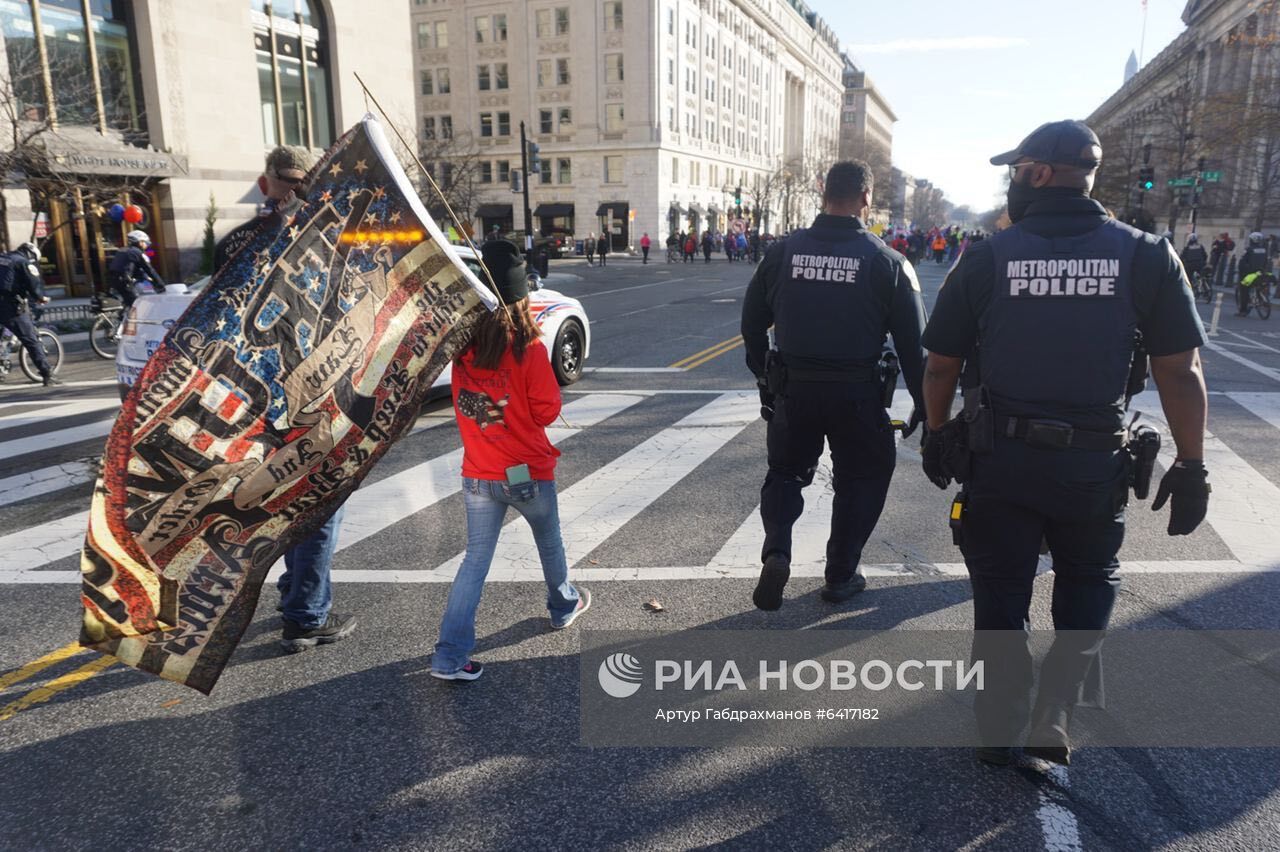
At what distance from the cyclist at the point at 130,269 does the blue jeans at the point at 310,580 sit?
1073 centimetres

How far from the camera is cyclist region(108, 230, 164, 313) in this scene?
12695mm

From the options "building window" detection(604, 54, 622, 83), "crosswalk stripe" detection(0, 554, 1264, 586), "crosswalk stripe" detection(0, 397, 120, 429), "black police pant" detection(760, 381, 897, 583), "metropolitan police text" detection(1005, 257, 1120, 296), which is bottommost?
"crosswalk stripe" detection(0, 554, 1264, 586)

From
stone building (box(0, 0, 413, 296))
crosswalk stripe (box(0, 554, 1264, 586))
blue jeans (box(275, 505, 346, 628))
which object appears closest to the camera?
blue jeans (box(275, 505, 346, 628))

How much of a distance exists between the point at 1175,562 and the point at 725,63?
81.3 metres

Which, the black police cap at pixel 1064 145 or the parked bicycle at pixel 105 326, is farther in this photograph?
the parked bicycle at pixel 105 326

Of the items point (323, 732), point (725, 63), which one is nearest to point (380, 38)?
point (323, 732)

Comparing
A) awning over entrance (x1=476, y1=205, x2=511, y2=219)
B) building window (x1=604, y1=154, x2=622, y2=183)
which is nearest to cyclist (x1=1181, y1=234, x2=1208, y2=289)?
building window (x1=604, y1=154, x2=622, y2=183)

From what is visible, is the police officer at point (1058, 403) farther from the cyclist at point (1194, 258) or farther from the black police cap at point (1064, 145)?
the cyclist at point (1194, 258)

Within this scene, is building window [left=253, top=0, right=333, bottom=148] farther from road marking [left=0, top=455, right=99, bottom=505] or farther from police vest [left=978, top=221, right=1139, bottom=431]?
police vest [left=978, top=221, right=1139, bottom=431]

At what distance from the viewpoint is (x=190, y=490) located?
2746 millimetres

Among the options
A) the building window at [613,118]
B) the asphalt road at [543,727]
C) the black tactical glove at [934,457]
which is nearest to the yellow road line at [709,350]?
the asphalt road at [543,727]

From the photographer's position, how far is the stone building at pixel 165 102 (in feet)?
64.6

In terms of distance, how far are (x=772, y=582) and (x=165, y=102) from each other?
26320 millimetres

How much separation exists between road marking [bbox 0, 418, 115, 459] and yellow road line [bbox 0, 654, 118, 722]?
443 cm
